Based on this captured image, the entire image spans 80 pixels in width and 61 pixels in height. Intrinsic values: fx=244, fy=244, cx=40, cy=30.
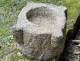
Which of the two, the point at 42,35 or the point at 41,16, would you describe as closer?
the point at 42,35

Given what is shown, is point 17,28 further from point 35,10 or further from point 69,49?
point 69,49

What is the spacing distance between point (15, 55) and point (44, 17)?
2.71ft

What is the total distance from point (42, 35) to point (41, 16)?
0.71m

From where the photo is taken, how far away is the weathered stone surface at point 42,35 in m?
3.57

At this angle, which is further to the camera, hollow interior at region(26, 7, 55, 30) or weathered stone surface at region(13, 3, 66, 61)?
hollow interior at region(26, 7, 55, 30)

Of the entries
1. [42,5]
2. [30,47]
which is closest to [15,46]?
[30,47]

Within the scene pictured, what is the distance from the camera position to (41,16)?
4.20 meters

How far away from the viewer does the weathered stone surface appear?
357 cm

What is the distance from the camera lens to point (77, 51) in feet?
14.4

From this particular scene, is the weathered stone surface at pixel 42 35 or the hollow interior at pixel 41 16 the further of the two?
the hollow interior at pixel 41 16

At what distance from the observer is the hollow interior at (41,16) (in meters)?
4.06

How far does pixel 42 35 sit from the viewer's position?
3.56m

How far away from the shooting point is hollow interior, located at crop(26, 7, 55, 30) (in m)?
4.06

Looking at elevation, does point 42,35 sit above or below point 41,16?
below
